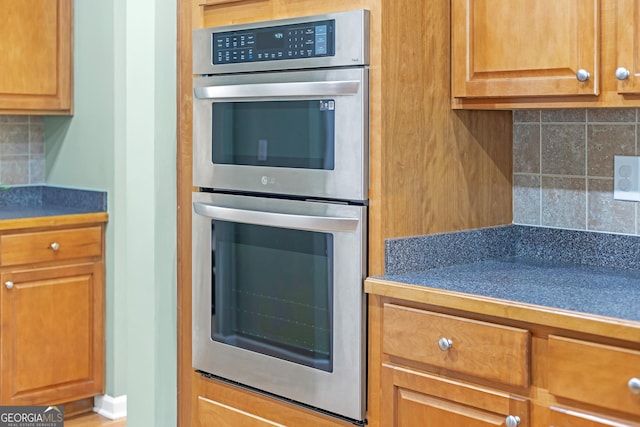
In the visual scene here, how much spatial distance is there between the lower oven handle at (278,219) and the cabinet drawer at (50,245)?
1210 mm

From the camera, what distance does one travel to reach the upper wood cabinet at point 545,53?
6.30 feet

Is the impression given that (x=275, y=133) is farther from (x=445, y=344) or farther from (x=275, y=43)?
(x=445, y=344)

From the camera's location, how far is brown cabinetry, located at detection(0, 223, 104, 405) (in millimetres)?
3443

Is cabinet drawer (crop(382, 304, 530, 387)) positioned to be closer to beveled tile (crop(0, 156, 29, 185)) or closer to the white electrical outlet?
the white electrical outlet

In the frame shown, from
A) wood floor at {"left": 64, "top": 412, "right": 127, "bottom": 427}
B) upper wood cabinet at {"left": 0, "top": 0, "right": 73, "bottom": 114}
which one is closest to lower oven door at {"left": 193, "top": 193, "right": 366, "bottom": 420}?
wood floor at {"left": 64, "top": 412, "right": 127, "bottom": 427}

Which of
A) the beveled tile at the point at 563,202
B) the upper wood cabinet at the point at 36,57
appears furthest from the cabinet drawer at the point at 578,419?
the upper wood cabinet at the point at 36,57

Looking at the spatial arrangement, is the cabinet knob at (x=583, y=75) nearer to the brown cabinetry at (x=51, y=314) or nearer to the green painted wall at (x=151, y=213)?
the green painted wall at (x=151, y=213)

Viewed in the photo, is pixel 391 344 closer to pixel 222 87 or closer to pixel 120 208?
pixel 222 87

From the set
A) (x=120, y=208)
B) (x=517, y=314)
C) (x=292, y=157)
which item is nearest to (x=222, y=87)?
(x=292, y=157)

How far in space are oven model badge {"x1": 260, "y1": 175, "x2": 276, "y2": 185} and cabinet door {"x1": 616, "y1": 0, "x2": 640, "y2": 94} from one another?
905mm

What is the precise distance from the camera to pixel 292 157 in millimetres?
2264

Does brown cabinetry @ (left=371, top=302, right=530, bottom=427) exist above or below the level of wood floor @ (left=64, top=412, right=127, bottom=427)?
above

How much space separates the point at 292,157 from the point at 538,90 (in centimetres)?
64

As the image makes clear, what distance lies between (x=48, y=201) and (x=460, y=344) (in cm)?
262
